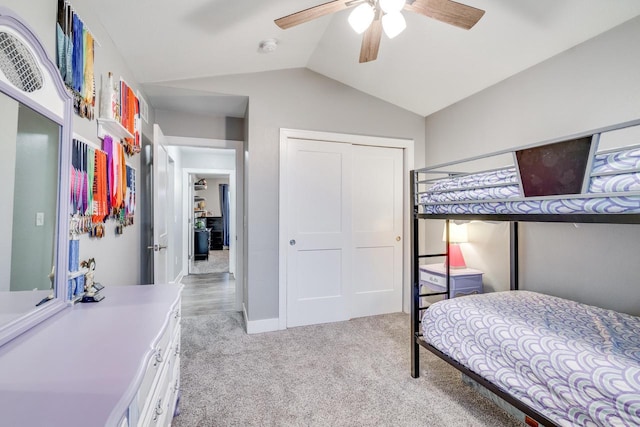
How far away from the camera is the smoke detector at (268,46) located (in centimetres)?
239

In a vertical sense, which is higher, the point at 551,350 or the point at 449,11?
the point at 449,11

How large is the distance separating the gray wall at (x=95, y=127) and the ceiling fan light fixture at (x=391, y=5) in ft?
4.84

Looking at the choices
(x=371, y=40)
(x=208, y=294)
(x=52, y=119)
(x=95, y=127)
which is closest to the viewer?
(x=52, y=119)

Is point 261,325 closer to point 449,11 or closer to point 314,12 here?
point 314,12

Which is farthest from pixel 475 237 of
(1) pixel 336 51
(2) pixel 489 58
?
(1) pixel 336 51

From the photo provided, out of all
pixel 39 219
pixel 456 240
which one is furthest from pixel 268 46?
pixel 456 240

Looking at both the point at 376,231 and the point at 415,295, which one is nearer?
the point at 415,295

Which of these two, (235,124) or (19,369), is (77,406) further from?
(235,124)

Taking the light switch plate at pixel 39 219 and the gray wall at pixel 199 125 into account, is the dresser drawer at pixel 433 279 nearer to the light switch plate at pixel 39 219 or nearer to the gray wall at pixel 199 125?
the gray wall at pixel 199 125

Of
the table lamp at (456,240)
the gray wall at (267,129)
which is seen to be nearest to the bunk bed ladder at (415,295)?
the table lamp at (456,240)

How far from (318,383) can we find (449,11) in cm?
241

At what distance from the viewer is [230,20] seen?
202 centimetres

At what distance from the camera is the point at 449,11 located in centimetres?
149

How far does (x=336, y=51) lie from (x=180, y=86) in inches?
58.9
